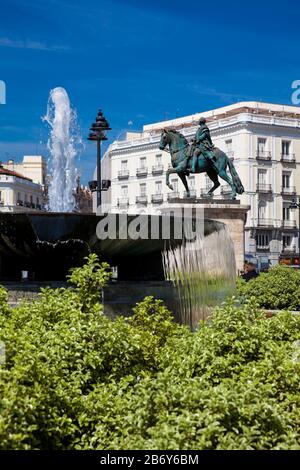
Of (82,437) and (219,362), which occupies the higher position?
(219,362)

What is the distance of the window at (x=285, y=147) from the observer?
6406cm

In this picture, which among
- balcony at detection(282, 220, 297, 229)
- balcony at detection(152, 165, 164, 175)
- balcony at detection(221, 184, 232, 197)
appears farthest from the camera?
balcony at detection(152, 165, 164, 175)

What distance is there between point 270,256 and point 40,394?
5721 centimetres

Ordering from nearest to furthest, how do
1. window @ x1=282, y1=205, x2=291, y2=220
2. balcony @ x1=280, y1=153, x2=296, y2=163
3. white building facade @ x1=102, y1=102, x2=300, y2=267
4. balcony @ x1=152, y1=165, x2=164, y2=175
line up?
white building facade @ x1=102, y1=102, x2=300, y2=267, window @ x1=282, y1=205, x2=291, y2=220, balcony @ x1=280, y1=153, x2=296, y2=163, balcony @ x1=152, y1=165, x2=164, y2=175

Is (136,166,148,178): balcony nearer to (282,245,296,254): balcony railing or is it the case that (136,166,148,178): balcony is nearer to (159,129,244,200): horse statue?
(282,245,296,254): balcony railing

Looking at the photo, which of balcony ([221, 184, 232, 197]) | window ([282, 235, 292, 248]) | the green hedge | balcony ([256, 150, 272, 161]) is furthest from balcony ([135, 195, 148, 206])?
the green hedge

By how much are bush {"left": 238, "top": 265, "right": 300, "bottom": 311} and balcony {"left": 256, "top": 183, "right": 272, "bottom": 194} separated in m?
42.0

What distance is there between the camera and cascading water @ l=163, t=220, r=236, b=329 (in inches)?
405

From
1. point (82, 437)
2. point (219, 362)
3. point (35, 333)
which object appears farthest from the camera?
point (35, 333)

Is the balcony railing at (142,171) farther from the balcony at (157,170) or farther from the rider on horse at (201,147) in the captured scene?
the rider on horse at (201,147)

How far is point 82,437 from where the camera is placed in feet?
15.3

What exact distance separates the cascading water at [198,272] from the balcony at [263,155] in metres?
51.4

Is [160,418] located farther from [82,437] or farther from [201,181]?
[201,181]
